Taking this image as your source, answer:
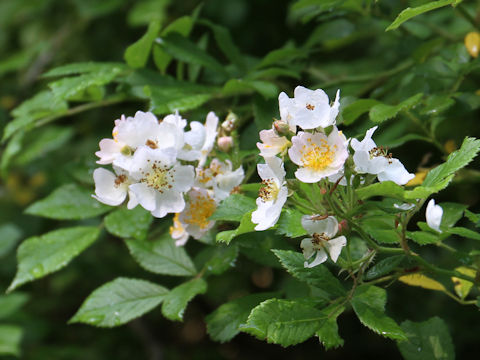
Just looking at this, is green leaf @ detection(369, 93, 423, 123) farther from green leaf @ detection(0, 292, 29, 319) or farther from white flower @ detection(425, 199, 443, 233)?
green leaf @ detection(0, 292, 29, 319)

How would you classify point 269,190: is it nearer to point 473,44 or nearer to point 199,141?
point 199,141

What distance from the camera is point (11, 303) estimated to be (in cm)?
196

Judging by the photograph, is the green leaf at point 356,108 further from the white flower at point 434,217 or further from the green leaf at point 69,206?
the green leaf at point 69,206

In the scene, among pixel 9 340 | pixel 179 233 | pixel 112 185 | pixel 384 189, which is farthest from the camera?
pixel 9 340

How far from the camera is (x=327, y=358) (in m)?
2.73

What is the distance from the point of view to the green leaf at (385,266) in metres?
0.93

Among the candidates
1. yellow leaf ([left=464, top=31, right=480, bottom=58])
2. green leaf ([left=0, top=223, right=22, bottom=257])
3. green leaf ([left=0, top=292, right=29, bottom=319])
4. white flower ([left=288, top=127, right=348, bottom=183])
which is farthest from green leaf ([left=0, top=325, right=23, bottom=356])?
yellow leaf ([left=464, top=31, right=480, bottom=58])

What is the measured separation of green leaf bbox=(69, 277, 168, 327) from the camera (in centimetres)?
118

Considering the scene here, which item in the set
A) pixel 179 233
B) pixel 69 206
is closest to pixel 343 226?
pixel 179 233

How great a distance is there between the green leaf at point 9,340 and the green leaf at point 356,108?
118 centimetres

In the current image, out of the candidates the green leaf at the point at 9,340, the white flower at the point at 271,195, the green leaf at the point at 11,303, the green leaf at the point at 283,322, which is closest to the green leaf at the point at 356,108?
the white flower at the point at 271,195

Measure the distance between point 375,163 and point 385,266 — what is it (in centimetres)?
18

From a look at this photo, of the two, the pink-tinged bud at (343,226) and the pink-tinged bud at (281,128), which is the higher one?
the pink-tinged bud at (281,128)

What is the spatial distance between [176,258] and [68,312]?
1.89 metres
